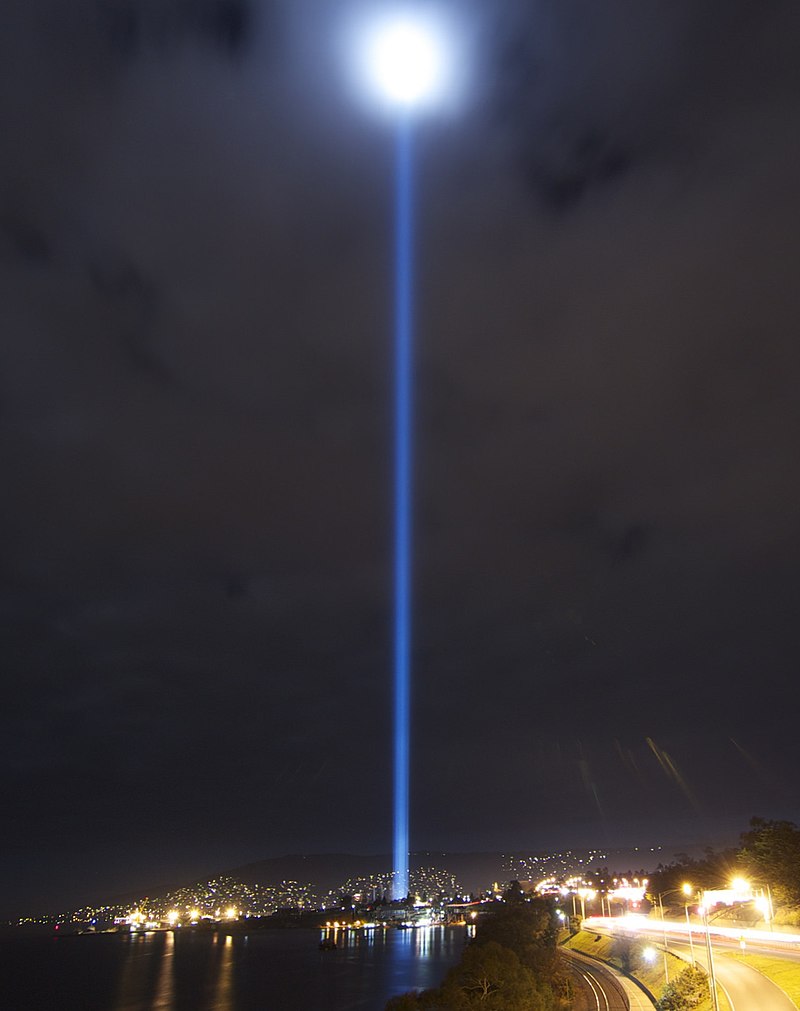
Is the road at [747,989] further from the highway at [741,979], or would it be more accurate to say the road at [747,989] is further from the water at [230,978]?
the water at [230,978]

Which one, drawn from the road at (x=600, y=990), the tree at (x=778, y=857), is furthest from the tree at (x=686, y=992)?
the tree at (x=778, y=857)

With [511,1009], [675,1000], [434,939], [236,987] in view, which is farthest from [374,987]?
[434,939]

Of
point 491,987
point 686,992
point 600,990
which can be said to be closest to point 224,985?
point 600,990

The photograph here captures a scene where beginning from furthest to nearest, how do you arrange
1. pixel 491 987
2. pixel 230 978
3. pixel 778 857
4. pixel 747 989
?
pixel 230 978 < pixel 778 857 < pixel 491 987 < pixel 747 989

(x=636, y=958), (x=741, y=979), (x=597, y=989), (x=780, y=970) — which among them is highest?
(x=780, y=970)

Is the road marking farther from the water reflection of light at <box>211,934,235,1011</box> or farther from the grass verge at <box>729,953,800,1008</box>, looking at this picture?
the water reflection of light at <box>211,934,235,1011</box>

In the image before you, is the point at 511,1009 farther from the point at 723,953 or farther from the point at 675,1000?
the point at 723,953

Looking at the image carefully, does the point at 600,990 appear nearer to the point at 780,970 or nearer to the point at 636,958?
the point at 636,958

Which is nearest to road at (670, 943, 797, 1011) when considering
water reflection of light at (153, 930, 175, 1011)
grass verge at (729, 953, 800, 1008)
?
grass verge at (729, 953, 800, 1008)
